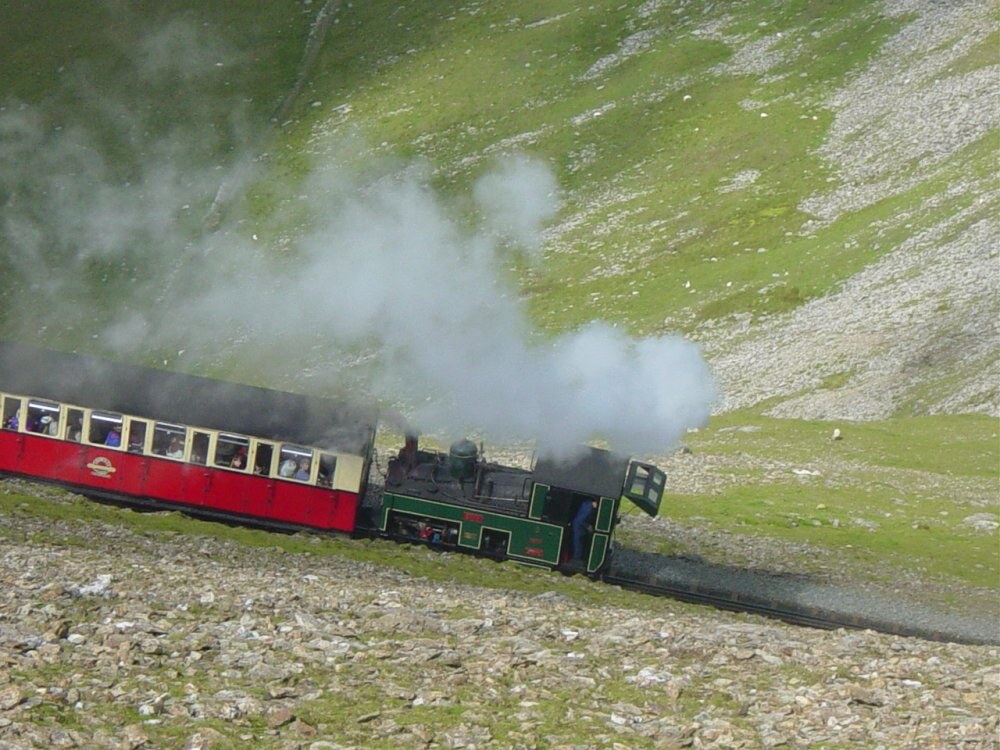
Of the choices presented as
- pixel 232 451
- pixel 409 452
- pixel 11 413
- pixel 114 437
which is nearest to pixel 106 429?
pixel 114 437

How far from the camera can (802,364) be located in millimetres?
77188

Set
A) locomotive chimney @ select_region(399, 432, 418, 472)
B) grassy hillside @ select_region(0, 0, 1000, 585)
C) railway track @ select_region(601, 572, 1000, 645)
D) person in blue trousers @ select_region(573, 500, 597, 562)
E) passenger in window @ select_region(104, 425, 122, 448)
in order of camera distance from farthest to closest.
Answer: grassy hillside @ select_region(0, 0, 1000, 585)
locomotive chimney @ select_region(399, 432, 418, 472)
passenger in window @ select_region(104, 425, 122, 448)
person in blue trousers @ select_region(573, 500, 597, 562)
railway track @ select_region(601, 572, 1000, 645)

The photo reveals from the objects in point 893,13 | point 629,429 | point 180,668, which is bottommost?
point 180,668

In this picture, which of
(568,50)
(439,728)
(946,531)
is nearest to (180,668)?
(439,728)

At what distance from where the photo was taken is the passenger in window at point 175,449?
39844mm

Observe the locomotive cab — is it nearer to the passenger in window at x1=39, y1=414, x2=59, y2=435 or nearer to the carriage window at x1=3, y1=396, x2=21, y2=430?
the passenger in window at x1=39, y1=414, x2=59, y2=435

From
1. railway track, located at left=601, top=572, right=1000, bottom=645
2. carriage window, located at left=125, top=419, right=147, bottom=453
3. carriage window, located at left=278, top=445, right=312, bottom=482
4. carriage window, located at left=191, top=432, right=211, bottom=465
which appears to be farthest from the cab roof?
carriage window, located at left=125, top=419, right=147, bottom=453

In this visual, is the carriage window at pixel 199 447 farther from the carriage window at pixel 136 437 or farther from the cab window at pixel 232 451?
the carriage window at pixel 136 437

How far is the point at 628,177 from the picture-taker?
104 m

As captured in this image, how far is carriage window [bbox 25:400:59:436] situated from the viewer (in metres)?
40.2

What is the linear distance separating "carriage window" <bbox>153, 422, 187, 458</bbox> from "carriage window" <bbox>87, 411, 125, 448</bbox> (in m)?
A: 1.21

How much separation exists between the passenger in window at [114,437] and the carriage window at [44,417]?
1.78 meters

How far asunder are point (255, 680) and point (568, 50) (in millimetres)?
104121

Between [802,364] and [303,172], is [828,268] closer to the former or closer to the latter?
[802,364]
